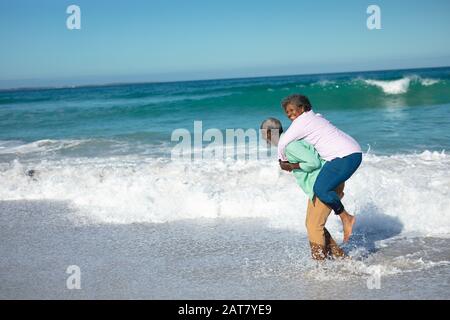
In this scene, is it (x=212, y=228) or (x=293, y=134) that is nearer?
(x=293, y=134)

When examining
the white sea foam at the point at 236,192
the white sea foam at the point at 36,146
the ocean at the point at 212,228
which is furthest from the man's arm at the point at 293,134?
the white sea foam at the point at 36,146

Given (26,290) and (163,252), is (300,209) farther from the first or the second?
(26,290)

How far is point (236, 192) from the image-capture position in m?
6.44

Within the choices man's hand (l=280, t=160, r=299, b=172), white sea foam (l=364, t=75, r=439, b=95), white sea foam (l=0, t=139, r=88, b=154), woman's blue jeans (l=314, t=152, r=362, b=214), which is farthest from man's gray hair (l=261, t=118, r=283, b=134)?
white sea foam (l=364, t=75, r=439, b=95)

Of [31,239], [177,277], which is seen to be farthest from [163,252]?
A: [31,239]

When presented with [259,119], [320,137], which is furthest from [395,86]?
[320,137]

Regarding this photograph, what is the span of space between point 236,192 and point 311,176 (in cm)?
254

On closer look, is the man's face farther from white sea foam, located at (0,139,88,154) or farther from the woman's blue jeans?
white sea foam, located at (0,139,88,154)

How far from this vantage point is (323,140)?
150 inches

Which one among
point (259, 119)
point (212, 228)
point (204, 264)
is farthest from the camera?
point (259, 119)

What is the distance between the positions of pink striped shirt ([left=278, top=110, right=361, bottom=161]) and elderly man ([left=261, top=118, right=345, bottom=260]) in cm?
6

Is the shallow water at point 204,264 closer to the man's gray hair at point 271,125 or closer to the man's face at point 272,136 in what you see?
the man's face at point 272,136

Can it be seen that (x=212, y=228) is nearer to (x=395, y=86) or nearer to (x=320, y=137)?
(x=320, y=137)

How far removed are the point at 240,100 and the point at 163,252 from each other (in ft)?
70.8
